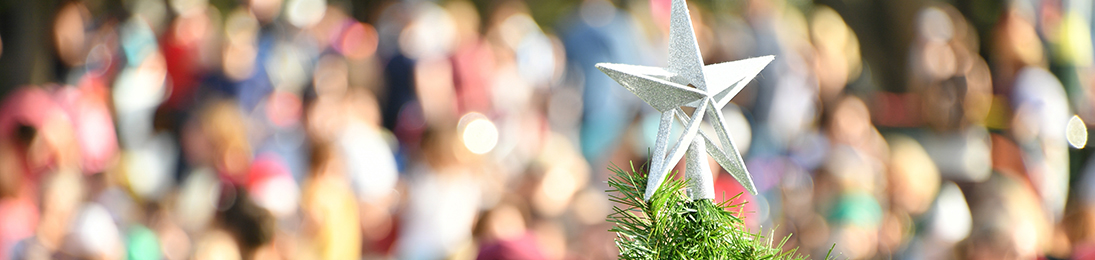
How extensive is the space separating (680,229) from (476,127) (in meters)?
0.88

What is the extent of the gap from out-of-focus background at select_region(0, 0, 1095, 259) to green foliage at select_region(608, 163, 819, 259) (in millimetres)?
572

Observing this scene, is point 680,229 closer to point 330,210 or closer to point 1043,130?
point 330,210

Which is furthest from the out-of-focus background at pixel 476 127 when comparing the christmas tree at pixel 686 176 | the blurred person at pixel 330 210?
the christmas tree at pixel 686 176

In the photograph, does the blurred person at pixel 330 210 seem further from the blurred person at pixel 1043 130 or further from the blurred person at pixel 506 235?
the blurred person at pixel 1043 130

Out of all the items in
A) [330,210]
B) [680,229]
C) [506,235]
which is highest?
[680,229]

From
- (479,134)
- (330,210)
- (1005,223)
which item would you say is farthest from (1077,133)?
(330,210)

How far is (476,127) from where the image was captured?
114 cm

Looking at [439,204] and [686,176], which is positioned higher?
[686,176]

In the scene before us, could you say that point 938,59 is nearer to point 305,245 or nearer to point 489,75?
point 489,75

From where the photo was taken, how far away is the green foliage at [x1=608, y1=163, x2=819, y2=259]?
0.27 meters

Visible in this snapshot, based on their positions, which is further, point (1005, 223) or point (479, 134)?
point (479, 134)

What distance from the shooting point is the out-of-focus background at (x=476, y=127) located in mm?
1019

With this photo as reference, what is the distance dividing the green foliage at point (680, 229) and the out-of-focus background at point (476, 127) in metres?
0.57

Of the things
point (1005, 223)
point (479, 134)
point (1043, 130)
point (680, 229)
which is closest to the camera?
point (680, 229)
